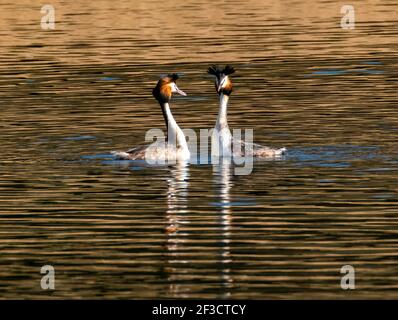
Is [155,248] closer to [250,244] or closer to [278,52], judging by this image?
[250,244]

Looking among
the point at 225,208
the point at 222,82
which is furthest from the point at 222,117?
the point at 225,208

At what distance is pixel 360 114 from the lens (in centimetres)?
3055

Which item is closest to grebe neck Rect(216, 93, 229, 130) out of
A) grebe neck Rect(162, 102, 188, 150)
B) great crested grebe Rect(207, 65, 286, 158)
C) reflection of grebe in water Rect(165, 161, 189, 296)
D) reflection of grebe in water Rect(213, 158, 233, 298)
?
great crested grebe Rect(207, 65, 286, 158)

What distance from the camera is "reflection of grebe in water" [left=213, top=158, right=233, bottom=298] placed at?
703 inches

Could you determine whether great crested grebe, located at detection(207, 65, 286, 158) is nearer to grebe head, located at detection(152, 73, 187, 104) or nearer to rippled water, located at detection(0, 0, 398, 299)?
rippled water, located at detection(0, 0, 398, 299)

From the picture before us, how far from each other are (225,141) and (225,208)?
536 cm

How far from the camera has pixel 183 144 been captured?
27016mm

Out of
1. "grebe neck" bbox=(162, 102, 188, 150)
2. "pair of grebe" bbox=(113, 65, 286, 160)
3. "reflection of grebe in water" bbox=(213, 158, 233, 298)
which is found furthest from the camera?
"grebe neck" bbox=(162, 102, 188, 150)

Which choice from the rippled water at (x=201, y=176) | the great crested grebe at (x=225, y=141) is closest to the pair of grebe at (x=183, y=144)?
the great crested grebe at (x=225, y=141)

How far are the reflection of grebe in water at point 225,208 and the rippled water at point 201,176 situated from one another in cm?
3

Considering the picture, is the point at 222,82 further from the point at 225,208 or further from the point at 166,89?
the point at 225,208

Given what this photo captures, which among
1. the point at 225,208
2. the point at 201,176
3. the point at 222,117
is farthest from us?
the point at 222,117

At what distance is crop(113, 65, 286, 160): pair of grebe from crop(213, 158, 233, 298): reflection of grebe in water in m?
0.39

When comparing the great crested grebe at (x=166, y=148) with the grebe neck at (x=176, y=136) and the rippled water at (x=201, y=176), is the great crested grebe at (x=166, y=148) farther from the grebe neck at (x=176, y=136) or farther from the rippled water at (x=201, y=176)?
the rippled water at (x=201, y=176)
